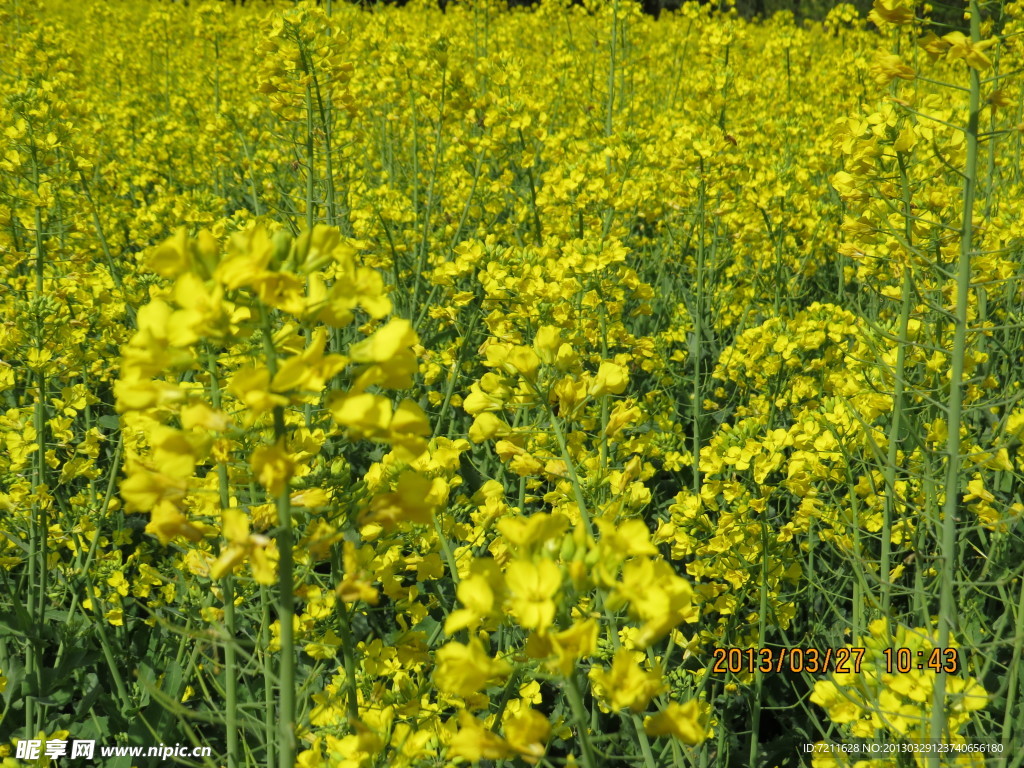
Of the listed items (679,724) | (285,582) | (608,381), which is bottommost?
(679,724)

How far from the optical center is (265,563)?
3.47 feet

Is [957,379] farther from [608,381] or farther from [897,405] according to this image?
[608,381]

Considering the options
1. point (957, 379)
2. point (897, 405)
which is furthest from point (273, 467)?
point (897, 405)

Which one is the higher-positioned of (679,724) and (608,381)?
(608,381)

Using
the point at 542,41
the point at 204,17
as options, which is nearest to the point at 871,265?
the point at 204,17

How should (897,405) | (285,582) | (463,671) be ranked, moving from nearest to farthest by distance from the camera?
(463,671) < (285,582) < (897,405)

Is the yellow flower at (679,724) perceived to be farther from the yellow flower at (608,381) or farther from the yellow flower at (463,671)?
the yellow flower at (608,381)

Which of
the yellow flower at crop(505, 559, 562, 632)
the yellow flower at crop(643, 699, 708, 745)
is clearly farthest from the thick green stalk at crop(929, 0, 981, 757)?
the yellow flower at crop(505, 559, 562, 632)

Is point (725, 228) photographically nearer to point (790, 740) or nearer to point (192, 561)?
point (790, 740)

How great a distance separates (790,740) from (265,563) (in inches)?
87.7

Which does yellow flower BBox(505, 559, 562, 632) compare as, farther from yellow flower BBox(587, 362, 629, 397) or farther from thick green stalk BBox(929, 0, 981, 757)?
thick green stalk BBox(929, 0, 981, 757)

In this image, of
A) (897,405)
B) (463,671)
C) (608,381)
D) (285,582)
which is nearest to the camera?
(463,671)

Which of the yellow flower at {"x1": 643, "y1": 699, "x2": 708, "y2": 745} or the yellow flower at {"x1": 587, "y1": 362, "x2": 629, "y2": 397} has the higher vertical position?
the yellow flower at {"x1": 587, "y1": 362, "x2": 629, "y2": 397}

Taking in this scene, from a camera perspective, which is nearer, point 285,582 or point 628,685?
point 628,685
